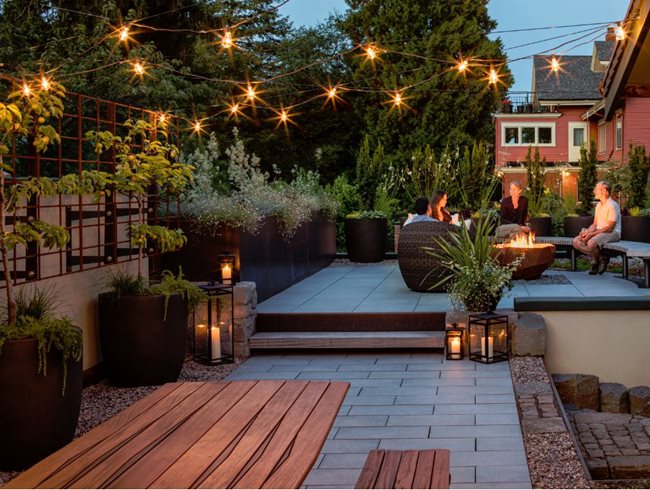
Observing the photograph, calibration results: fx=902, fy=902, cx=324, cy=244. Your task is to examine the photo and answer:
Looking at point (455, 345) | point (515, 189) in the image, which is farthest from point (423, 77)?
point (455, 345)

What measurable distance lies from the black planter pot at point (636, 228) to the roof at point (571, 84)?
2223 cm

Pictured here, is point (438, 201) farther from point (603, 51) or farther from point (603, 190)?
point (603, 51)

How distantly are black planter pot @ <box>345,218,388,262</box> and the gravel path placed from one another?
669cm

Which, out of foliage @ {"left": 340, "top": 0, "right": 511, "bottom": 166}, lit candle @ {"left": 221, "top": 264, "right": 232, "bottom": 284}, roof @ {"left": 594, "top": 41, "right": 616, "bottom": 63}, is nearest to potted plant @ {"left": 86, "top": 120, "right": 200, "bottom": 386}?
lit candle @ {"left": 221, "top": 264, "right": 232, "bottom": 284}

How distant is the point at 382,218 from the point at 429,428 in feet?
28.7

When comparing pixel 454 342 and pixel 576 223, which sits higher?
pixel 576 223

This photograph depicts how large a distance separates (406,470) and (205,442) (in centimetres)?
75

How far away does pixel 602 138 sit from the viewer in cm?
3161

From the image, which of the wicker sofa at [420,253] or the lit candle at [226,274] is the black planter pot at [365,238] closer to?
the wicker sofa at [420,253]

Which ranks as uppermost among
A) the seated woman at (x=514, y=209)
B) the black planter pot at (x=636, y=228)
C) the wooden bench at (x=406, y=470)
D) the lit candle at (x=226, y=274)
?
the seated woman at (x=514, y=209)

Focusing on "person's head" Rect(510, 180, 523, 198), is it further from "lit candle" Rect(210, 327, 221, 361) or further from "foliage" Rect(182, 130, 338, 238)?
"lit candle" Rect(210, 327, 221, 361)

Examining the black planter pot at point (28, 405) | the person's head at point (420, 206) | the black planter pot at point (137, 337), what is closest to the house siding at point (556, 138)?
the person's head at point (420, 206)

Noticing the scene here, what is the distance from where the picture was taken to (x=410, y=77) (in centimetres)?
2914

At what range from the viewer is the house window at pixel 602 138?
30719 millimetres
